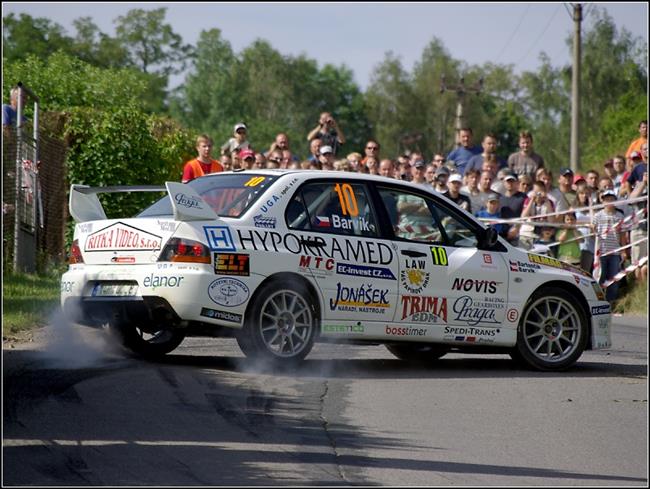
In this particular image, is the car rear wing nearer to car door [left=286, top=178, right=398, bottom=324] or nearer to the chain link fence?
car door [left=286, top=178, right=398, bottom=324]

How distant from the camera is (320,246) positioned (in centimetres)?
1088

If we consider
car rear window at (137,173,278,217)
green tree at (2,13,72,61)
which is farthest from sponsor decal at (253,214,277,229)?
green tree at (2,13,72,61)

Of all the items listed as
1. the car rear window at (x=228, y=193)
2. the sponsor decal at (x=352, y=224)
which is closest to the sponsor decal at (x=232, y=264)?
the car rear window at (x=228, y=193)

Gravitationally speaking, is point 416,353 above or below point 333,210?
below

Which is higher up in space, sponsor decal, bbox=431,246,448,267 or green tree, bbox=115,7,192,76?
green tree, bbox=115,7,192,76

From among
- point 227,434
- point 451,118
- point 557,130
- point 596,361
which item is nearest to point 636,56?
point 557,130

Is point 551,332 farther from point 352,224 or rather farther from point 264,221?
point 264,221

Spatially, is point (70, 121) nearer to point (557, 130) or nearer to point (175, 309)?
point (175, 309)

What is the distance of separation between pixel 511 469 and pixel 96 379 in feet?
12.1

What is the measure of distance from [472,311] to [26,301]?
212 inches

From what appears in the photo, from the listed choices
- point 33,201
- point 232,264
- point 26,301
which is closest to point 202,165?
point 33,201

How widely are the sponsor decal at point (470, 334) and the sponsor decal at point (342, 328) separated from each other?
93 cm

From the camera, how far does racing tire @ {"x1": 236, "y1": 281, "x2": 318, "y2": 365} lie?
34.2ft

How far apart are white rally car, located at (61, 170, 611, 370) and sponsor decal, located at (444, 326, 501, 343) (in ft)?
0.04
